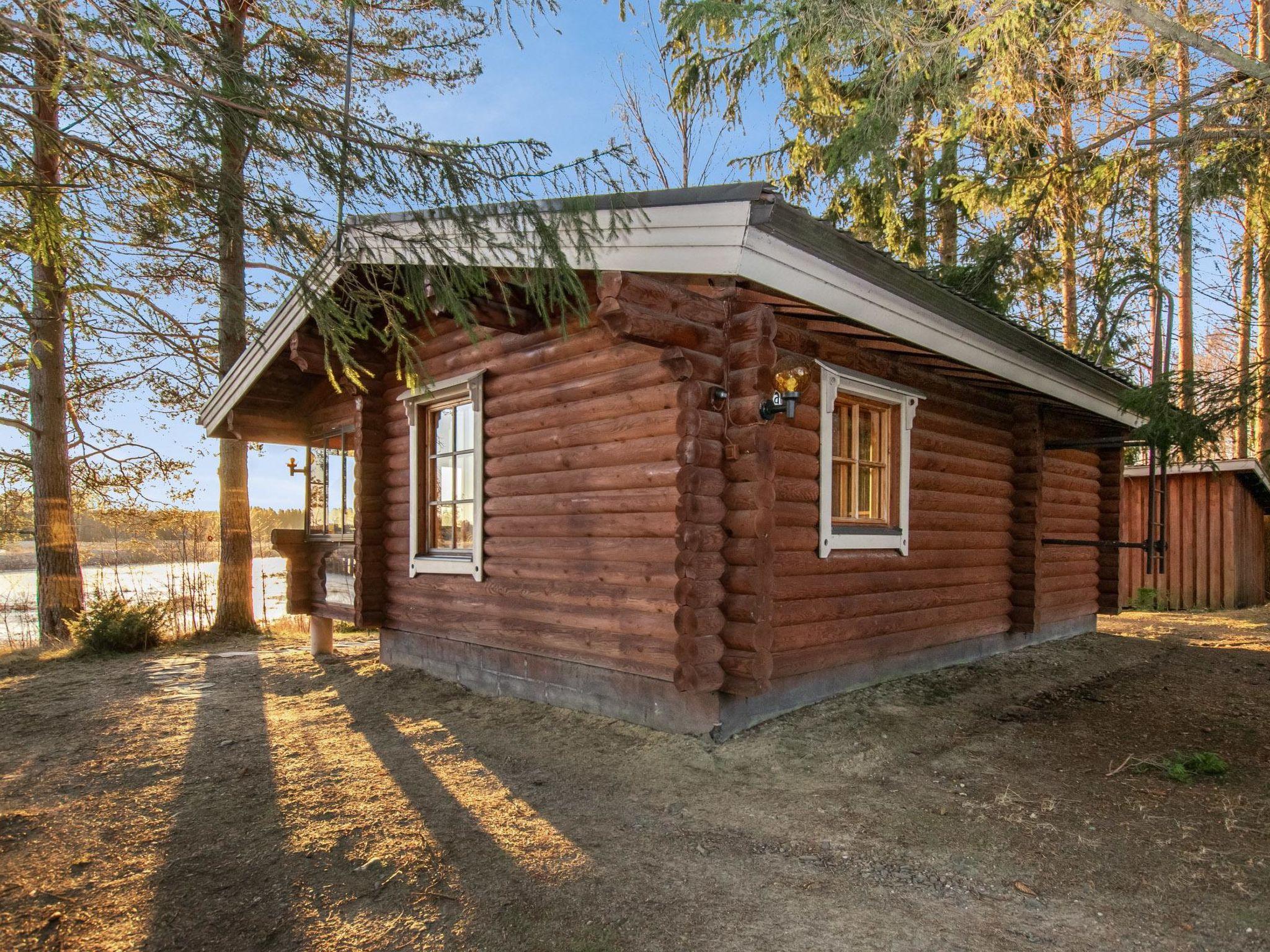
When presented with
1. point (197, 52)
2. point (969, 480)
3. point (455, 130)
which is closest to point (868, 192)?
point (969, 480)

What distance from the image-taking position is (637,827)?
3580mm

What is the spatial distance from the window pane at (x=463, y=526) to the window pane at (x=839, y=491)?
9.87ft

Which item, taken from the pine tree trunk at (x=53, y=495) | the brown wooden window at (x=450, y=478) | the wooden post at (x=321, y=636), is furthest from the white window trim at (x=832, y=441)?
the pine tree trunk at (x=53, y=495)

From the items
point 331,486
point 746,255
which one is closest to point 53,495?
point 331,486

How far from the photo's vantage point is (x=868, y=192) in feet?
36.2

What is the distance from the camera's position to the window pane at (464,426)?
657 cm

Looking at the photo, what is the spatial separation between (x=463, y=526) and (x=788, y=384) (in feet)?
10.5

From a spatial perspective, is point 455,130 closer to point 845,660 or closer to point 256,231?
point 256,231

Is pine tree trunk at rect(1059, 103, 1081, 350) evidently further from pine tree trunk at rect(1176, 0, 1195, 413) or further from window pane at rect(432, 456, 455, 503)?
window pane at rect(432, 456, 455, 503)

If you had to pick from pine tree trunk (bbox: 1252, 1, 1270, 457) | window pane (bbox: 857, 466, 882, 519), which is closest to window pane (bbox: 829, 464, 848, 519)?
window pane (bbox: 857, 466, 882, 519)

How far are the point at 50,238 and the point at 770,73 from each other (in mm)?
7050

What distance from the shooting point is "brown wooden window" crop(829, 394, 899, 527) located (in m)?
5.68

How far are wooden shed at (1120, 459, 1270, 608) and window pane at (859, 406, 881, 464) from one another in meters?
8.76

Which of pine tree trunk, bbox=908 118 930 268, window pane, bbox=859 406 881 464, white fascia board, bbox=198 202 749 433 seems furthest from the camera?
pine tree trunk, bbox=908 118 930 268
